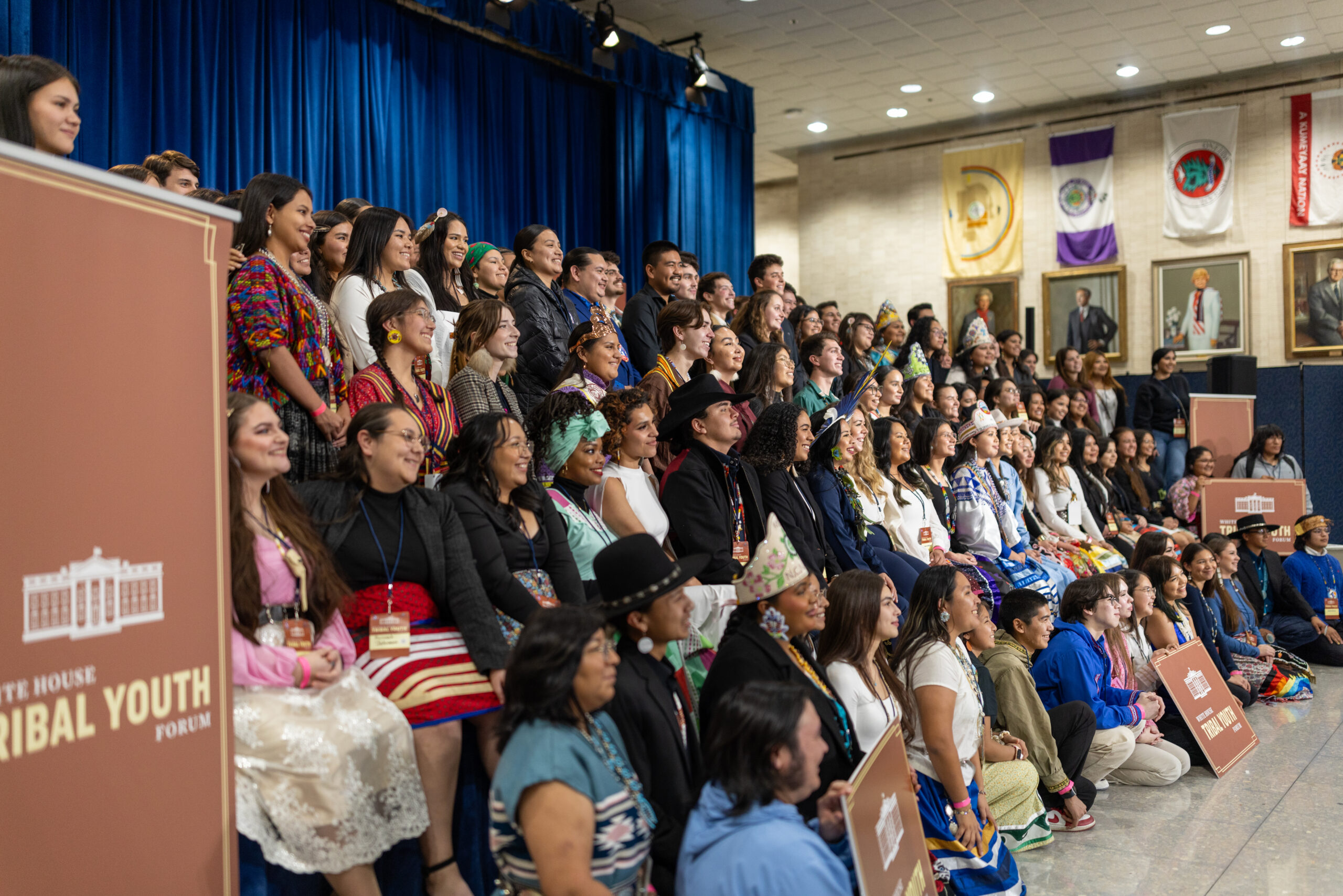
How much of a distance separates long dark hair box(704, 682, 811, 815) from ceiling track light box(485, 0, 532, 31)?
7959 millimetres

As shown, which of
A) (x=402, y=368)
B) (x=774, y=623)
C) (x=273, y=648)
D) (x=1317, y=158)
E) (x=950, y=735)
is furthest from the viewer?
(x=1317, y=158)

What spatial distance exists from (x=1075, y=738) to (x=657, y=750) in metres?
2.87

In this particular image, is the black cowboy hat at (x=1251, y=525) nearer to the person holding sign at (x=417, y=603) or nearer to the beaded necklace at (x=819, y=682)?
the beaded necklace at (x=819, y=682)

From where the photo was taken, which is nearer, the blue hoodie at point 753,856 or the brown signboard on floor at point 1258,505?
the blue hoodie at point 753,856

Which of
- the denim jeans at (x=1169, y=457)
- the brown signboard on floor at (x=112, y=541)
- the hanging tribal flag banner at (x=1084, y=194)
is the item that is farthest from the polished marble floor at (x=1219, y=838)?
the hanging tribal flag banner at (x=1084, y=194)

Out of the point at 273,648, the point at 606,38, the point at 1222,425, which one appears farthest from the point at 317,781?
the point at 1222,425

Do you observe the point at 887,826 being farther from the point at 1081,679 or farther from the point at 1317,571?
the point at 1317,571

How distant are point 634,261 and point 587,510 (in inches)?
302

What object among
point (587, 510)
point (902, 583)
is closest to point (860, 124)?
point (902, 583)

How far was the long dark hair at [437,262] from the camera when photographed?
5.34 meters

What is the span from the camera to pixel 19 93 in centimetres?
296

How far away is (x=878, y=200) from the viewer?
15031mm

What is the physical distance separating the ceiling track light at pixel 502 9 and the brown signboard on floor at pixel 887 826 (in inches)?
305

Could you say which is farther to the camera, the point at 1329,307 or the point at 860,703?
the point at 1329,307
